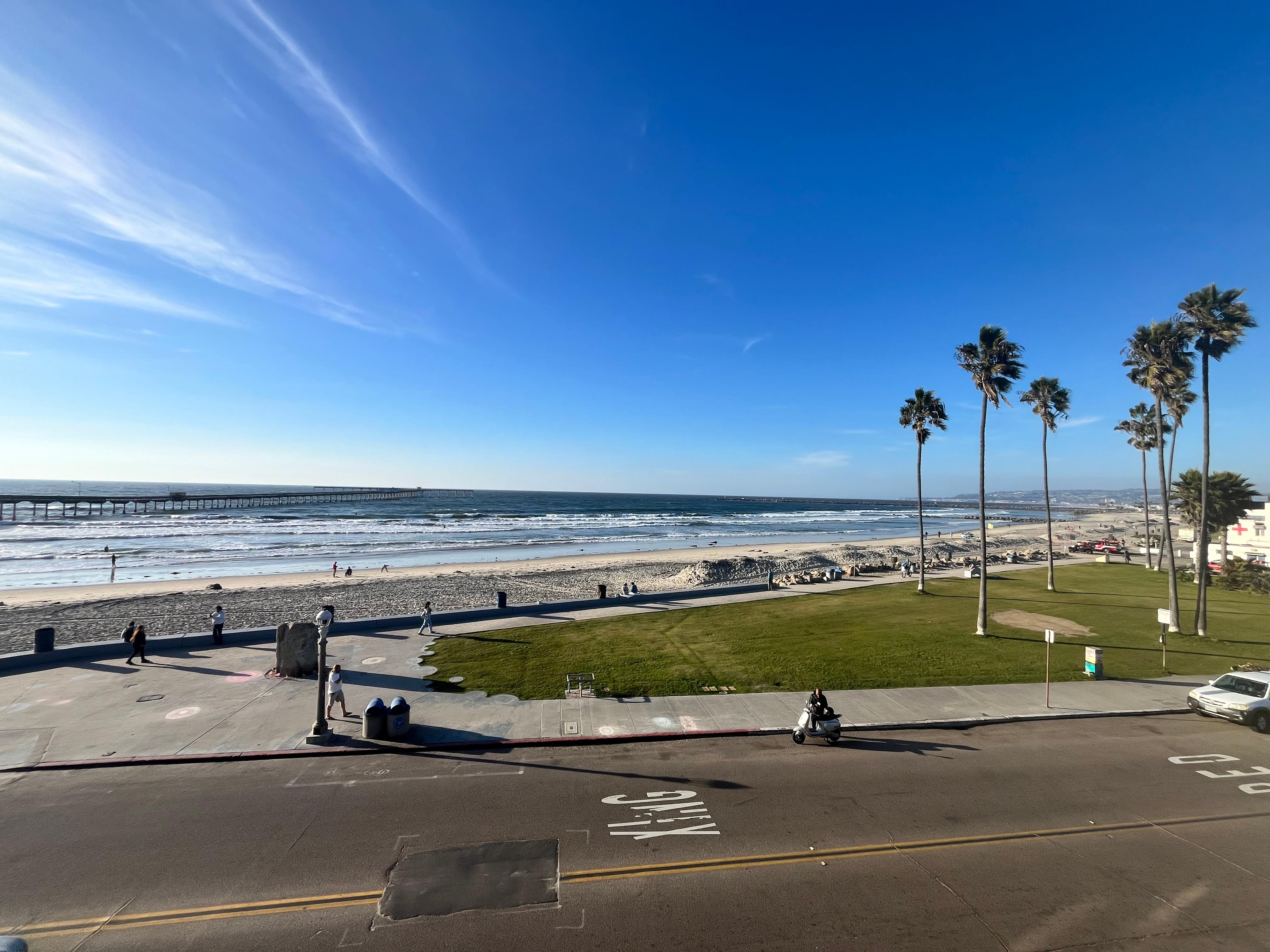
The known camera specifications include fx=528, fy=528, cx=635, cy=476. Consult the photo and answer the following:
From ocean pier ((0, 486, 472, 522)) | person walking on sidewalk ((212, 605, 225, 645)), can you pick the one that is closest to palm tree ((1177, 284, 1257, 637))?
person walking on sidewalk ((212, 605, 225, 645))

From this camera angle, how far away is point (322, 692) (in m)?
13.0

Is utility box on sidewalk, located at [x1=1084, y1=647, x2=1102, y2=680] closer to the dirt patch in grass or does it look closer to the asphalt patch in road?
the dirt patch in grass

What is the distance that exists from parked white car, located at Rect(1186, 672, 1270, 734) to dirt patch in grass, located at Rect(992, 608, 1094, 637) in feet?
26.0

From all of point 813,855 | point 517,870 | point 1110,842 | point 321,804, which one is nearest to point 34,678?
point 321,804

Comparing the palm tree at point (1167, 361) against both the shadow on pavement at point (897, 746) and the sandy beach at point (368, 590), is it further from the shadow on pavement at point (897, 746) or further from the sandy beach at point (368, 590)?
the sandy beach at point (368, 590)

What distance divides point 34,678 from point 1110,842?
96.0 feet

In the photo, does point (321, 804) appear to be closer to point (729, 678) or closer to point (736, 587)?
point (729, 678)

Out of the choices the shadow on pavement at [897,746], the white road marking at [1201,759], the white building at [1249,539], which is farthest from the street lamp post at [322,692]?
the white building at [1249,539]

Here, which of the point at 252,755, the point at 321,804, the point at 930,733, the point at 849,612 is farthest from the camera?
the point at 849,612

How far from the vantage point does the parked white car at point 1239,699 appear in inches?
552

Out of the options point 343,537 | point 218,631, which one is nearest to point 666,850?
point 218,631

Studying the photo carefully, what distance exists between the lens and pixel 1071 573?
133 ft

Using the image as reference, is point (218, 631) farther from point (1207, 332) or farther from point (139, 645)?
point (1207, 332)

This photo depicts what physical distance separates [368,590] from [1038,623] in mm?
40590
